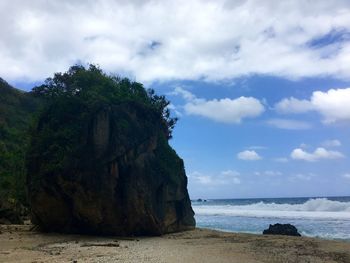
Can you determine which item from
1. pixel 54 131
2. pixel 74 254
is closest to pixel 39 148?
pixel 54 131

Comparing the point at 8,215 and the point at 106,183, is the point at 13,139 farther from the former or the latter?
the point at 106,183

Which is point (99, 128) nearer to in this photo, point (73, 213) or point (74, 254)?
point (73, 213)

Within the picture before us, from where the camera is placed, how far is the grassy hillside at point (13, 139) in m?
34.8

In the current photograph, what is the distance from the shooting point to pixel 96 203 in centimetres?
2655

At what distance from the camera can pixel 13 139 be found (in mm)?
58156

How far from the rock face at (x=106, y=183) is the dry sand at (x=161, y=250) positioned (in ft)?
5.10

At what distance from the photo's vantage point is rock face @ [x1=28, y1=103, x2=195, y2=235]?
26.7 m

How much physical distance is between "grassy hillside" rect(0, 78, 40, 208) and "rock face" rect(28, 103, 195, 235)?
417 centimetres

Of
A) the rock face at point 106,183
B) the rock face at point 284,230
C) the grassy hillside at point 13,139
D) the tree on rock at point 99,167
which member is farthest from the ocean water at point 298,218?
the grassy hillside at point 13,139

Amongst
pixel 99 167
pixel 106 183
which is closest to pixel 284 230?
pixel 106 183

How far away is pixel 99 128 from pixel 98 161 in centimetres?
225

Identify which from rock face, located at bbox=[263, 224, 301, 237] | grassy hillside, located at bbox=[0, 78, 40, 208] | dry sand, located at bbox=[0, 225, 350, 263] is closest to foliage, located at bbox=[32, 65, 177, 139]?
grassy hillside, located at bbox=[0, 78, 40, 208]

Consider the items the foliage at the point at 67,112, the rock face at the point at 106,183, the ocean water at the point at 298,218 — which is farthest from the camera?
the ocean water at the point at 298,218

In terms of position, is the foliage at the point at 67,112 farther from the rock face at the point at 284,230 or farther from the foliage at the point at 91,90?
the rock face at the point at 284,230
